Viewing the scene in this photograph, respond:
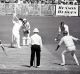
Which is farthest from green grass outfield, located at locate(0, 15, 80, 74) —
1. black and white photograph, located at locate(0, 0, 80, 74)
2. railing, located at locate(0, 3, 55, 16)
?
railing, located at locate(0, 3, 55, 16)

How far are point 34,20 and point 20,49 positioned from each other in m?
20.0

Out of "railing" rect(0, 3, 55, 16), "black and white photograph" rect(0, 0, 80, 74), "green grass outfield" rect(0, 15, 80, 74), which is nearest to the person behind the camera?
"green grass outfield" rect(0, 15, 80, 74)

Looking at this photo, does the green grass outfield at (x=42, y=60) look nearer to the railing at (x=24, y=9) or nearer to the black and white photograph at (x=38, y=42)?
the black and white photograph at (x=38, y=42)

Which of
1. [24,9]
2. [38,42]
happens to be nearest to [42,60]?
[38,42]

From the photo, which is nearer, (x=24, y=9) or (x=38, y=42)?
(x=38, y=42)

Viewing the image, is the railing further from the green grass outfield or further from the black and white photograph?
the green grass outfield

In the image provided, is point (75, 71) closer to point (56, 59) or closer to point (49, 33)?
point (56, 59)

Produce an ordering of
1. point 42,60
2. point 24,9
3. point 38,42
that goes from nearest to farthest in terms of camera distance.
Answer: point 38,42, point 42,60, point 24,9

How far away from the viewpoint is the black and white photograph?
15.6 m

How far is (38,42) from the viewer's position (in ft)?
50.8

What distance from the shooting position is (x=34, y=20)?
4300 centimetres

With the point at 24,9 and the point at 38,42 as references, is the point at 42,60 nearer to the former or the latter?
the point at 38,42

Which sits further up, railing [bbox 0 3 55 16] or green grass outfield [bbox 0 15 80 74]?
railing [bbox 0 3 55 16]

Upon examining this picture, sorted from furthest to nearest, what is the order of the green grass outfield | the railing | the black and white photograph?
1. the railing
2. the black and white photograph
3. the green grass outfield
